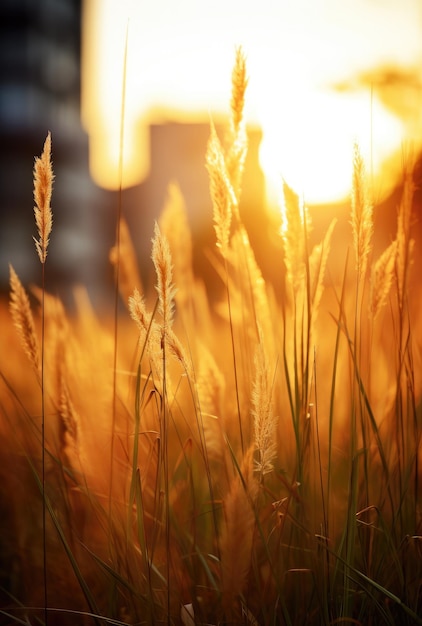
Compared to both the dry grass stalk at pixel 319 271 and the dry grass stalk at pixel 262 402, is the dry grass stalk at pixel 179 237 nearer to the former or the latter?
the dry grass stalk at pixel 319 271

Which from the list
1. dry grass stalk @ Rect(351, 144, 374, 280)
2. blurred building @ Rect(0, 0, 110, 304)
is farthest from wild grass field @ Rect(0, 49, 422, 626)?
blurred building @ Rect(0, 0, 110, 304)

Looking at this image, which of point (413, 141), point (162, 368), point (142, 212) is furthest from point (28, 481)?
point (142, 212)

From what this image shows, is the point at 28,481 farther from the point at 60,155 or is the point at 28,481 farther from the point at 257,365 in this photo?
the point at 60,155

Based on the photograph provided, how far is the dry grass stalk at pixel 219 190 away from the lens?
0.89 meters

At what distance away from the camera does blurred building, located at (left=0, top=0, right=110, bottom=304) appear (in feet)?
111

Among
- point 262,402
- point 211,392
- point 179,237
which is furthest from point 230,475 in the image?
point 179,237

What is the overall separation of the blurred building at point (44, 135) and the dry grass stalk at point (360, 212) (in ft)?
99.9

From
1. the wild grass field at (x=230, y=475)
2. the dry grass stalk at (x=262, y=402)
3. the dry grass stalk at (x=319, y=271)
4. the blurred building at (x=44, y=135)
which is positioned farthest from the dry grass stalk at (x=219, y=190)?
the blurred building at (x=44, y=135)

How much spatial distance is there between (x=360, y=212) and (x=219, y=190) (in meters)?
0.19

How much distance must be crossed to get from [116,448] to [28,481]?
29 centimetres

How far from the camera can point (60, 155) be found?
3494cm

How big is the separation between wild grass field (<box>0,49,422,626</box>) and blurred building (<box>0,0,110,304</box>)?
30.1 metres

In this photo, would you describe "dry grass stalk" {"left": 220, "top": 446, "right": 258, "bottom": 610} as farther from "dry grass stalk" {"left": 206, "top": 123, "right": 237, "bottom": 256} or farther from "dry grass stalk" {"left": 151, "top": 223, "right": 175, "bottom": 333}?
"dry grass stalk" {"left": 206, "top": 123, "right": 237, "bottom": 256}

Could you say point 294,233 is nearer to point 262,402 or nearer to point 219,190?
point 219,190
